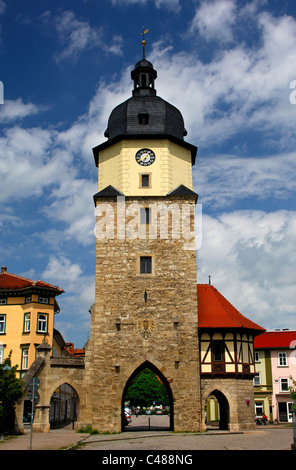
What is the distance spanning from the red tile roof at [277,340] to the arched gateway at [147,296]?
49.9 feet

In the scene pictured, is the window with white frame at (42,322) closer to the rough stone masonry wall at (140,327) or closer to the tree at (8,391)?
the rough stone masonry wall at (140,327)

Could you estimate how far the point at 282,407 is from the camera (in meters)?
38.0

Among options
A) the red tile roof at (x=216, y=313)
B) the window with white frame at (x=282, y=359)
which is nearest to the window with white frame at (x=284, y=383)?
the window with white frame at (x=282, y=359)

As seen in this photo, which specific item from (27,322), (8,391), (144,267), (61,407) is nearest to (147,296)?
(144,267)

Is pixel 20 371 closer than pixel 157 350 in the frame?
No

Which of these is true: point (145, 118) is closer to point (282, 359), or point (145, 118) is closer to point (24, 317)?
point (24, 317)

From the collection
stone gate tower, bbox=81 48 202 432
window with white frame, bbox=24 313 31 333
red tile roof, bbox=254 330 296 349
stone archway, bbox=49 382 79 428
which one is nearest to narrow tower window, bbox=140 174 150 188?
stone gate tower, bbox=81 48 202 432

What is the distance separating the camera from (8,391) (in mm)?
21328

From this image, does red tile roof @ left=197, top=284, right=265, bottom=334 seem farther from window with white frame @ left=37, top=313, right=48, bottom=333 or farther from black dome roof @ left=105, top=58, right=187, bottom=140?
window with white frame @ left=37, top=313, right=48, bottom=333

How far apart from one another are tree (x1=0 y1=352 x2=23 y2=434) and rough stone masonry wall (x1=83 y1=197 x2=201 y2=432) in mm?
3278

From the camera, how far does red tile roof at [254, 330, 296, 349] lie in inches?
1563

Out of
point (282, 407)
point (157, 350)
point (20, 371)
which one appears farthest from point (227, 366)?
point (282, 407)
